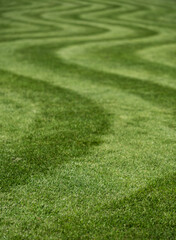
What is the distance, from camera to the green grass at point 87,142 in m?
2.23

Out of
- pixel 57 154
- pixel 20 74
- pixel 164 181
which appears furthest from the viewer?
pixel 20 74

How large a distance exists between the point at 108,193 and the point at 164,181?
49 centimetres

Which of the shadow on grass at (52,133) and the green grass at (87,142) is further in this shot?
the shadow on grass at (52,133)

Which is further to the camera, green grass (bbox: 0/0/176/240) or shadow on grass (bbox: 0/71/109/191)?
shadow on grass (bbox: 0/71/109/191)

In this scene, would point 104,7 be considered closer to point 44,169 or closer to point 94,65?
point 94,65

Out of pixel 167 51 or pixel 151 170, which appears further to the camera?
pixel 167 51

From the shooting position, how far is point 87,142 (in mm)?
3332

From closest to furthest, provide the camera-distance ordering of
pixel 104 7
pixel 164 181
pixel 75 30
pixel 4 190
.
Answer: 1. pixel 4 190
2. pixel 164 181
3. pixel 75 30
4. pixel 104 7

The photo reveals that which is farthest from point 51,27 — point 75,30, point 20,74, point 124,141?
point 124,141

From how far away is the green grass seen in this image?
2.23 m

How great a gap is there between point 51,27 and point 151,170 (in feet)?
31.7

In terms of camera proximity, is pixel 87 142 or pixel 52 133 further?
pixel 52 133

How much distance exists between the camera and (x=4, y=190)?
250 cm

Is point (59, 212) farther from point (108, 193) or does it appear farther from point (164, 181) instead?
point (164, 181)
